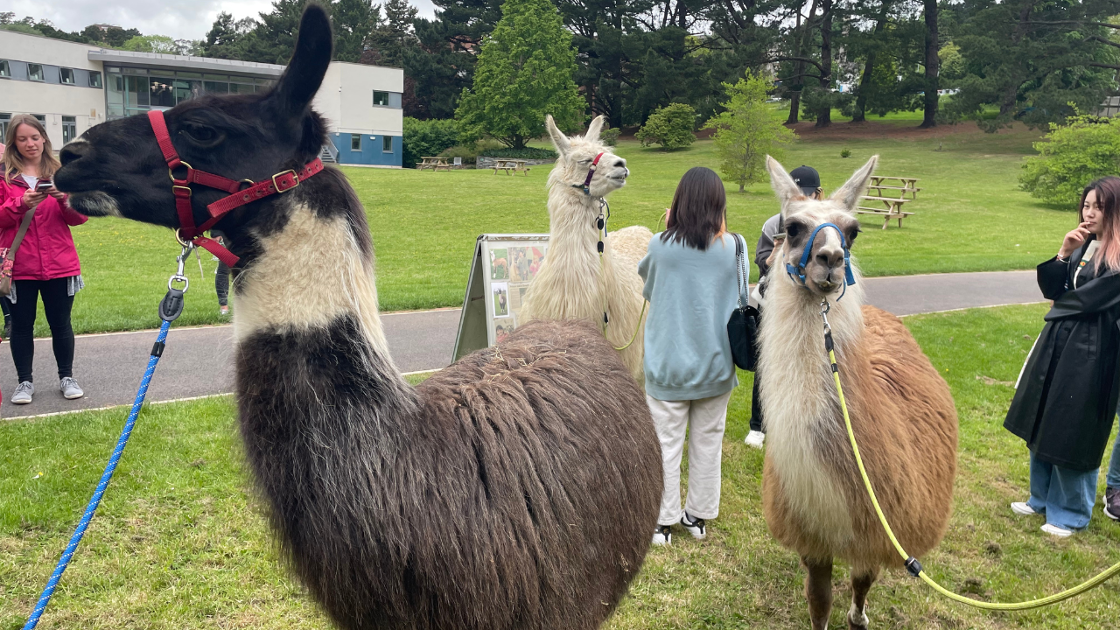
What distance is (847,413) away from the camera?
2.60 m

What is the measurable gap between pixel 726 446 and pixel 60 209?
5425mm

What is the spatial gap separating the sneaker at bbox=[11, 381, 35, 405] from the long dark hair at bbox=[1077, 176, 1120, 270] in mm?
7383

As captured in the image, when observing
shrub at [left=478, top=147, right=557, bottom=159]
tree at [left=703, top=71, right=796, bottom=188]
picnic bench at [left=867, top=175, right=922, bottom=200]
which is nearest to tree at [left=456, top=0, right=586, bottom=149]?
shrub at [left=478, top=147, right=557, bottom=159]

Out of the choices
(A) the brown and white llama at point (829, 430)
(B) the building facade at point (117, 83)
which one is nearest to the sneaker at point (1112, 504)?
(A) the brown and white llama at point (829, 430)

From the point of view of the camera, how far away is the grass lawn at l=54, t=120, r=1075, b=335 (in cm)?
993

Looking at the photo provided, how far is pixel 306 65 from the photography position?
1.68 meters

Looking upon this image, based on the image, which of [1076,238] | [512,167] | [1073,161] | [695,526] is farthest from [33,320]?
[512,167]

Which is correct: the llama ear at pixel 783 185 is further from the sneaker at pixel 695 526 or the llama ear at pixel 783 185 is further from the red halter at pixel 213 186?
the red halter at pixel 213 186

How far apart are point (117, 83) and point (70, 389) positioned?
35840mm

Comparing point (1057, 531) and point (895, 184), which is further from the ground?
point (895, 184)

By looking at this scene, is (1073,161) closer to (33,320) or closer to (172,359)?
(172,359)

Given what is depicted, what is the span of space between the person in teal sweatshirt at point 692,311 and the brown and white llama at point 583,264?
2.71 ft

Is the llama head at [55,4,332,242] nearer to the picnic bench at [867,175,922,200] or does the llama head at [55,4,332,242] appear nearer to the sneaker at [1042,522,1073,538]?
the sneaker at [1042,522,1073,538]

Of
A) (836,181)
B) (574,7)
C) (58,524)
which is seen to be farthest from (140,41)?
(58,524)
